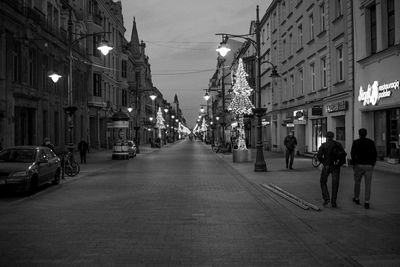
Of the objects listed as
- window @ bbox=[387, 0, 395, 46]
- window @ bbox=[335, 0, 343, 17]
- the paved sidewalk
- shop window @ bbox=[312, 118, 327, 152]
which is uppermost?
window @ bbox=[335, 0, 343, 17]

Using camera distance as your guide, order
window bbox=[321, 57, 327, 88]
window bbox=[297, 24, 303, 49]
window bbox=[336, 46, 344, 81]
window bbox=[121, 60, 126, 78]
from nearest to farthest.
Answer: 1. window bbox=[336, 46, 344, 81]
2. window bbox=[321, 57, 327, 88]
3. window bbox=[297, 24, 303, 49]
4. window bbox=[121, 60, 126, 78]

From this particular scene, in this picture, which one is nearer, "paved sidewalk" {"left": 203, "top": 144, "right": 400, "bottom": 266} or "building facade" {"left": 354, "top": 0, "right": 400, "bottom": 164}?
"paved sidewalk" {"left": 203, "top": 144, "right": 400, "bottom": 266}

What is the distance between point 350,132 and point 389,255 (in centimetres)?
1670

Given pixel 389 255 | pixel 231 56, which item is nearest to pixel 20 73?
pixel 389 255

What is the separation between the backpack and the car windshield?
9.02 metres

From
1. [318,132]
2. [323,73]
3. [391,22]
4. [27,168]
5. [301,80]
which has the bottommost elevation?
[27,168]

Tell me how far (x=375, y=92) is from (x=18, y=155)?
13.8 m

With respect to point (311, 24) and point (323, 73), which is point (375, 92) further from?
point (311, 24)

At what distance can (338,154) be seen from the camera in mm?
10766

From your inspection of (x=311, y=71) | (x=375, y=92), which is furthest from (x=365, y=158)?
A: (x=311, y=71)

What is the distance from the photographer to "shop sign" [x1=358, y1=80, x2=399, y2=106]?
1836 centimetres

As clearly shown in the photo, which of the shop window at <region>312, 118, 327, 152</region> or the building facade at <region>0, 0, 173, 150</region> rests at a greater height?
the building facade at <region>0, 0, 173, 150</region>

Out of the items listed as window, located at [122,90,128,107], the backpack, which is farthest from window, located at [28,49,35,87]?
window, located at [122,90,128,107]

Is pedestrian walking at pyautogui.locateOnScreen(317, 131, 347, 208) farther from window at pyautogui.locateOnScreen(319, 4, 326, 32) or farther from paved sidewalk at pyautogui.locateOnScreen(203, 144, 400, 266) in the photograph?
window at pyautogui.locateOnScreen(319, 4, 326, 32)
